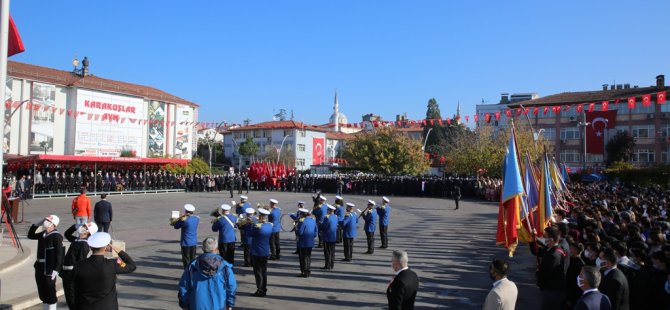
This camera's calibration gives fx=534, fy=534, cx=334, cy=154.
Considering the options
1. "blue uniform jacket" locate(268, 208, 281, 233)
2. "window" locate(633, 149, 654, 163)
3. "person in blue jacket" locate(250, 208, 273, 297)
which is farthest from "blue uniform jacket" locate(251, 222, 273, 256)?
"window" locate(633, 149, 654, 163)

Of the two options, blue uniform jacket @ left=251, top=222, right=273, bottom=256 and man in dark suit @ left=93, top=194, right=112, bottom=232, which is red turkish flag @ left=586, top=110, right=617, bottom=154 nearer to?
man in dark suit @ left=93, top=194, right=112, bottom=232

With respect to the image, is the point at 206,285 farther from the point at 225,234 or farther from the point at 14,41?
the point at 14,41

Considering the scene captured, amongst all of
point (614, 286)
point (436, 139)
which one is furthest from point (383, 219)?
point (436, 139)

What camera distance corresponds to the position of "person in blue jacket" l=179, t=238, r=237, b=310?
583cm

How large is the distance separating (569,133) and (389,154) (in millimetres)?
24338

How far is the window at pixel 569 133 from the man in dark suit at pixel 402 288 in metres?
64.5

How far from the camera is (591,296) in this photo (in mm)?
5043

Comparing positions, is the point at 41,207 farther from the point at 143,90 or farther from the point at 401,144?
the point at 143,90

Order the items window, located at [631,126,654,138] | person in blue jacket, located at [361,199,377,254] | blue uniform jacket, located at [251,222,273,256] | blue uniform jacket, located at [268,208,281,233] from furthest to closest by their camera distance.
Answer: window, located at [631,126,654,138], person in blue jacket, located at [361,199,377,254], blue uniform jacket, located at [268,208,281,233], blue uniform jacket, located at [251,222,273,256]

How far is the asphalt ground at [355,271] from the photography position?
9.57m

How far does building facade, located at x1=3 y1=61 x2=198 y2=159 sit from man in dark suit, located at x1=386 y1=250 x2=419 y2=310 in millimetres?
46872

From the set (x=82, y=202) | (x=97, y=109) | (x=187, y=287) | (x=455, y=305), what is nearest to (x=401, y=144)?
(x=97, y=109)

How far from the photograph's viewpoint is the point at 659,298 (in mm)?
6199

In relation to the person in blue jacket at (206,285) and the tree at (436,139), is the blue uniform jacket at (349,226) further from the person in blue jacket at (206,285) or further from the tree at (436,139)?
the tree at (436,139)
